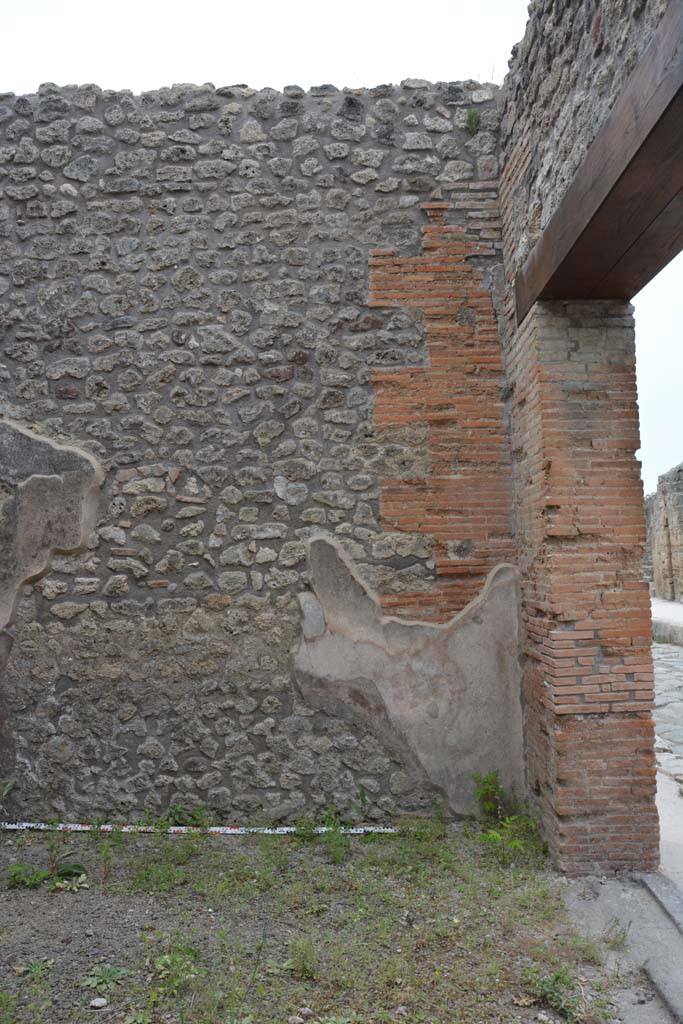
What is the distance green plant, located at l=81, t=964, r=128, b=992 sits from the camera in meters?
2.42

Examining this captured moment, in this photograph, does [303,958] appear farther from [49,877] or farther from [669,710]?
[669,710]

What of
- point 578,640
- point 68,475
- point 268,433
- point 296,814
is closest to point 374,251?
point 268,433

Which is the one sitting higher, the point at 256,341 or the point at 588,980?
the point at 256,341

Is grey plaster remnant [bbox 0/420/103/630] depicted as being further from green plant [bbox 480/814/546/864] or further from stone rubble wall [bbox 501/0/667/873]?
green plant [bbox 480/814/546/864]

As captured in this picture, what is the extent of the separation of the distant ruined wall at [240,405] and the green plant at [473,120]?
0.01 metres

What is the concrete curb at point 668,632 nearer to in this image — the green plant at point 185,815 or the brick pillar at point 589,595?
the brick pillar at point 589,595

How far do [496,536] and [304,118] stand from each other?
2690 mm

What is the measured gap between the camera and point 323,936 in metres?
2.73

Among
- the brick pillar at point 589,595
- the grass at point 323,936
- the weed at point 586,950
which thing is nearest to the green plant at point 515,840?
the grass at point 323,936

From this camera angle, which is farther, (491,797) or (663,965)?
(491,797)

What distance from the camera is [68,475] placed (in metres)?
3.98

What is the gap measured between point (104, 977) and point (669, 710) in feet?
17.1

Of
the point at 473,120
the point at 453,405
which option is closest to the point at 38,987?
the point at 453,405

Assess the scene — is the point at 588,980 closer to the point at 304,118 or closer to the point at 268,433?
the point at 268,433
